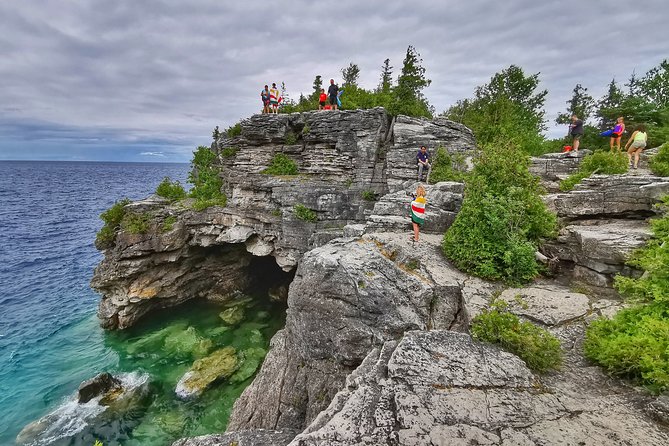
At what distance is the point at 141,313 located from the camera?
2397cm

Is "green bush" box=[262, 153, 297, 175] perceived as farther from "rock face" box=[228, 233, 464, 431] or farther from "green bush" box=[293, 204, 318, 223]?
"rock face" box=[228, 233, 464, 431]

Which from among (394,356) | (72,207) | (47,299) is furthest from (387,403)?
(72,207)

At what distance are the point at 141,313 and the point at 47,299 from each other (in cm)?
1092

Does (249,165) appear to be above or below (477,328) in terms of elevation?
above

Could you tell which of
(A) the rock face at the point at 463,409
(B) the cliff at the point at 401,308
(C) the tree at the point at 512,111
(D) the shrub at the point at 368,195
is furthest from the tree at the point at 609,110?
(A) the rock face at the point at 463,409

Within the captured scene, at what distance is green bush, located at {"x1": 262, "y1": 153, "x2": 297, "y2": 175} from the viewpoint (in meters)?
24.1

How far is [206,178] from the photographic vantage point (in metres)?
27.7

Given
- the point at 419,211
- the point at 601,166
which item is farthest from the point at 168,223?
the point at 601,166

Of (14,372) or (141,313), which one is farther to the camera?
(141,313)

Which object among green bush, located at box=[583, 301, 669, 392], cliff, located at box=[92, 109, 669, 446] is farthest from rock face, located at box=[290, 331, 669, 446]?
green bush, located at box=[583, 301, 669, 392]

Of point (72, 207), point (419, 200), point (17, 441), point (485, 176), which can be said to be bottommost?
point (17, 441)

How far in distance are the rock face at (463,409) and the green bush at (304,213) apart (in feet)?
52.6

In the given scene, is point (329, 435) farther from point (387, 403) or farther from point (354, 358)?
point (354, 358)

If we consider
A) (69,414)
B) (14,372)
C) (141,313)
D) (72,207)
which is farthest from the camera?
(72,207)
